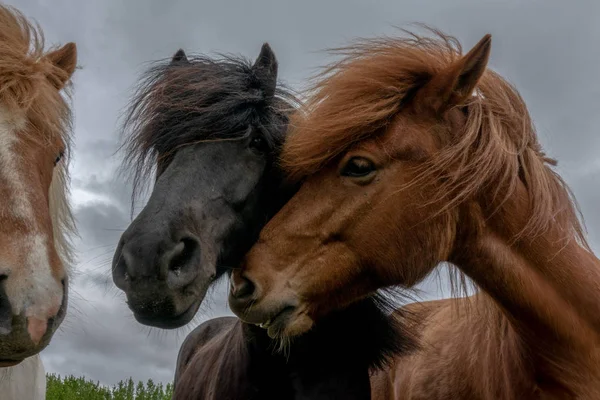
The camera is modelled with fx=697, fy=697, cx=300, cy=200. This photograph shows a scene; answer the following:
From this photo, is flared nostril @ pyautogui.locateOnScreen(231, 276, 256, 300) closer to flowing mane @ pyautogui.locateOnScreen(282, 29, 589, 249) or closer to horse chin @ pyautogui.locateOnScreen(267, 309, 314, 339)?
horse chin @ pyautogui.locateOnScreen(267, 309, 314, 339)

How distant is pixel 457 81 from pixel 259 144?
3.97 ft

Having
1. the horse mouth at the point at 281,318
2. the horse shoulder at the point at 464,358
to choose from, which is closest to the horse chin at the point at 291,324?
the horse mouth at the point at 281,318

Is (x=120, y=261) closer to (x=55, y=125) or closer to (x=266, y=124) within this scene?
(x=55, y=125)

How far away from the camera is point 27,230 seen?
3.15m

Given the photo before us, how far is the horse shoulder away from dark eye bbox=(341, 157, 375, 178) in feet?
4.04

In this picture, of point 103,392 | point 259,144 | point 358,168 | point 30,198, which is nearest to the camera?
point 30,198

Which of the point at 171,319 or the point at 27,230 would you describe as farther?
the point at 171,319

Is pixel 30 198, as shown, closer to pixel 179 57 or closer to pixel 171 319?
pixel 171 319

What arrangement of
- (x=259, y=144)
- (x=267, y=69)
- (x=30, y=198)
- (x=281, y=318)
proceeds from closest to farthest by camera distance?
(x=30, y=198)
(x=281, y=318)
(x=259, y=144)
(x=267, y=69)

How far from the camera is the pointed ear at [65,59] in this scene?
14.5 ft

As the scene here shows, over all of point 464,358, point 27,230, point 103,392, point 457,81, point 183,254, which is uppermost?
point 457,81

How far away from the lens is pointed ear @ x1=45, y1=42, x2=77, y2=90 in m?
4.42

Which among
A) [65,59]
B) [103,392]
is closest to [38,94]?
[65,59]

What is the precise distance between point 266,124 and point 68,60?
1450mm
